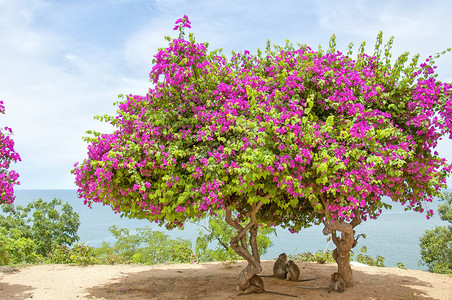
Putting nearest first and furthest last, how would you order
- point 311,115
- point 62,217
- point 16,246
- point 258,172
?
point 258,172, point 311,115, point 16,246, point 62,217

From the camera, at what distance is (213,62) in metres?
10.4

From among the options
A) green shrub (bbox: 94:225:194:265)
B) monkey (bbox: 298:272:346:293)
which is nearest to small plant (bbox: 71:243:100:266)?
green shrub (bbox: 94:225:194:265)

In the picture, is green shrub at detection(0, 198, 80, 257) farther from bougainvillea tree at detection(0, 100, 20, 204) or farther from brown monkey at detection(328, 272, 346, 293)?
brown monkey at detection(328, 272, 346, 293)

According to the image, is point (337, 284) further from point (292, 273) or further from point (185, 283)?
point (185, 283)

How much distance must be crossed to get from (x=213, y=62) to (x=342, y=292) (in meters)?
7.46

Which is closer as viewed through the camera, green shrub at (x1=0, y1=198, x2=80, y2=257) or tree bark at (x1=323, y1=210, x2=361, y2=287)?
tree bark at (x1=323, y1=210, x2=361, y2=287)

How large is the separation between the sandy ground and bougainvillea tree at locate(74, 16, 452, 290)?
8.50 ft

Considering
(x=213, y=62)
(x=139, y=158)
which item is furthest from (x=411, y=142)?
(x=139, y=158)

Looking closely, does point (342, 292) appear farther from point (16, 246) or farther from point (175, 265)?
point (16, 246)

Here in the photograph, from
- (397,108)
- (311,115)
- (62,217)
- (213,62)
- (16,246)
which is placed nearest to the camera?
(311,115)

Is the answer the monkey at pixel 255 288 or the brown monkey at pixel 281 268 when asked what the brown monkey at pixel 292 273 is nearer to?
the brown monkey at pixel 281 268

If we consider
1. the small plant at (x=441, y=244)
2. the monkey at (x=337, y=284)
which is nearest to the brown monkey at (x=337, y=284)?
the monkey at (x=337, y=284)

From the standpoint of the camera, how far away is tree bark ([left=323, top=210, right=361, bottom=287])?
10.4 meters

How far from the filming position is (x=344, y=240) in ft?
36.4
